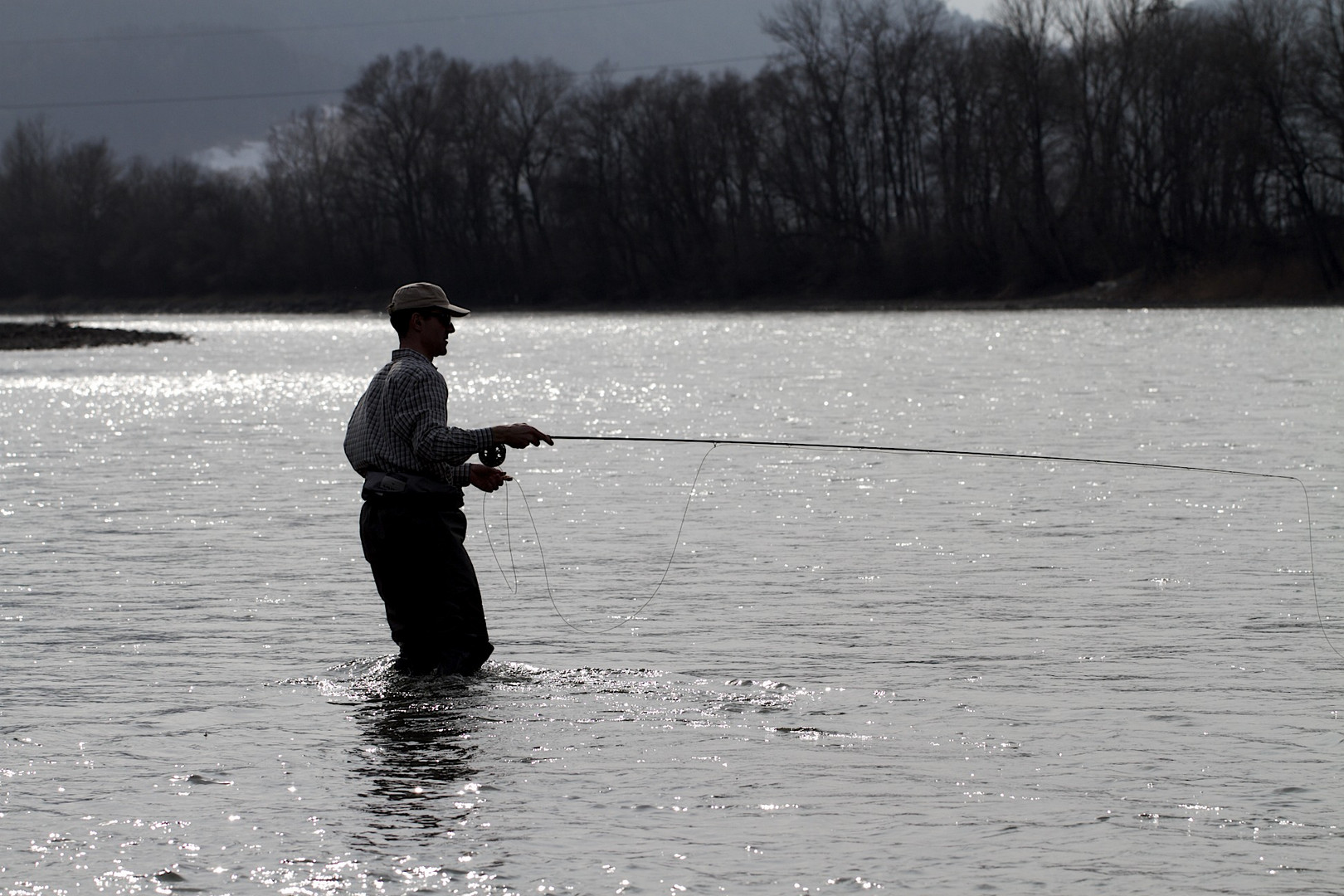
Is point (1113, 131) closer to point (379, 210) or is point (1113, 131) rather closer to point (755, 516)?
point (379, 210)

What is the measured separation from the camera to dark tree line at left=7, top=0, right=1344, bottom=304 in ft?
197

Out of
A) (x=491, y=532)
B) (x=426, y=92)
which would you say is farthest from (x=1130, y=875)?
(x=426, y=92)

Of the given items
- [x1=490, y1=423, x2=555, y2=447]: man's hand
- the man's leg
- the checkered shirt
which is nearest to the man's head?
the checkered shirt

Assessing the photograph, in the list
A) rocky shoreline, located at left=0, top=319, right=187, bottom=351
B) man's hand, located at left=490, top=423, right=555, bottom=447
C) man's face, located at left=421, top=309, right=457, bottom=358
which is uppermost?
rocky shoreline, located at left=0, top=319, right=187, bottom=351

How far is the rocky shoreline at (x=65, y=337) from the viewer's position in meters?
52.0

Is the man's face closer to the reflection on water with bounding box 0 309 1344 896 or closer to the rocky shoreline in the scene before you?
the reflection on water with bounding box 0 309 1344 896

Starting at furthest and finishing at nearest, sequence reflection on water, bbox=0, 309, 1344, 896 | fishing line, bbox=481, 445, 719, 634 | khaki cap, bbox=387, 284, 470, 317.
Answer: fishing line, bbox=481, 445, 719, 634, khaki cap, bbox=387, 284, 470, 317, reflection on water, bbox=0, 309, 1344, 896

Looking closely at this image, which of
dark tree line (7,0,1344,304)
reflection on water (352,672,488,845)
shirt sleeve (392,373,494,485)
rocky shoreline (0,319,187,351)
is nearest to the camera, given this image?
reflection on water (352,672,488,845)

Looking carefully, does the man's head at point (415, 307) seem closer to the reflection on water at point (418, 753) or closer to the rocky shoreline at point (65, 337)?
the reflection on water at point (418, 753)

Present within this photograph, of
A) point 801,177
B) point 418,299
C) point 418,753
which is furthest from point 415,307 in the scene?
point 801,177

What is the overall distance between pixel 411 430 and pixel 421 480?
0.20m

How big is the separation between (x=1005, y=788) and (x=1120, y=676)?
155 cm

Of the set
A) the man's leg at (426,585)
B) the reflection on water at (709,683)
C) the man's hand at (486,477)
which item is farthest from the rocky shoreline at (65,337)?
the man's hand at (486,477)

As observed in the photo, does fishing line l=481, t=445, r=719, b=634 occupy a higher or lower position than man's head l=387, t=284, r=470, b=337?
lower
